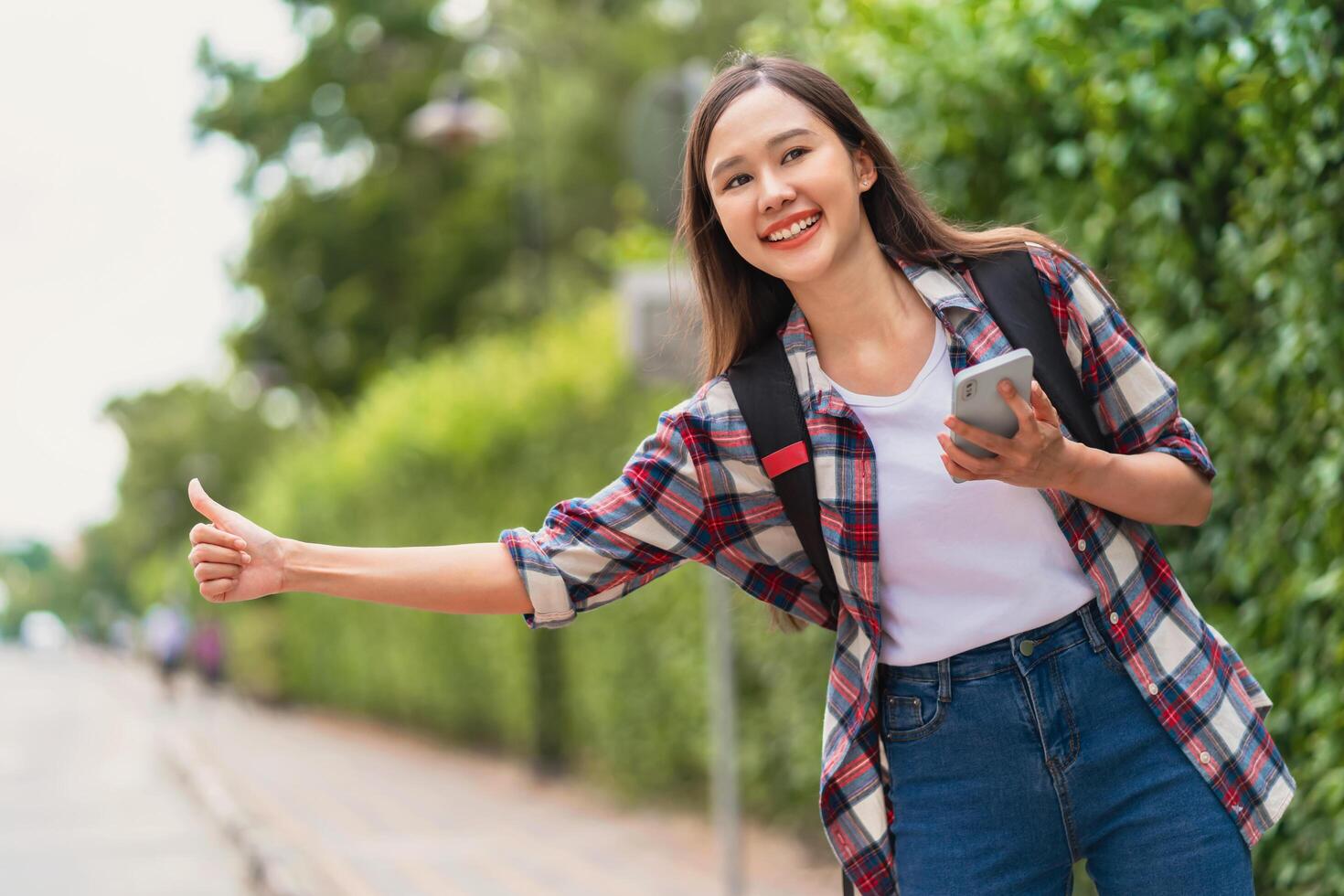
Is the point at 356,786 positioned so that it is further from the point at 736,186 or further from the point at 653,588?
the point at 736,186

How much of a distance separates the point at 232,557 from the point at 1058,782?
1199 millimetres

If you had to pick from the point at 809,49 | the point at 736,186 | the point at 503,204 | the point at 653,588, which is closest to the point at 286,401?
the point at 503,204

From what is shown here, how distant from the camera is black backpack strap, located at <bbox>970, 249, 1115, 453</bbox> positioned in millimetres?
2084

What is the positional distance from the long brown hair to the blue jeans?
40 centimetres

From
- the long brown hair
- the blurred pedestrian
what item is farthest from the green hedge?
the blurred pedestrian

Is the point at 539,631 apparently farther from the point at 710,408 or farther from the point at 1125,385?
the point at 1125,385

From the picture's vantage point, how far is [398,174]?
29.6m

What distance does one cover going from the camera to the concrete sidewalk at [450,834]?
24.4ft

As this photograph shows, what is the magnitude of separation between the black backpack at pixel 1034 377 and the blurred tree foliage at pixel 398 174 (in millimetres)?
25719

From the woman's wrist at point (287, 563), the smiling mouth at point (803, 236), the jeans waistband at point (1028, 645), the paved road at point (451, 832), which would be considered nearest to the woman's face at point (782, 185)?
the smiling mouth at point (803, 236)

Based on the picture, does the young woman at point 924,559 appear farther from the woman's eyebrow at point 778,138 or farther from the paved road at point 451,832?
the paved road at point 451,832

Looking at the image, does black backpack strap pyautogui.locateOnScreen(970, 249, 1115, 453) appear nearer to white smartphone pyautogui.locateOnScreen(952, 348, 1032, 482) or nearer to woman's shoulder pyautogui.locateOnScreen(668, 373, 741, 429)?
white smartphone pyautogui.locateOnScreen(952, 348, 1032, 482)

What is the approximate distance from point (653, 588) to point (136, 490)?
5771 cm

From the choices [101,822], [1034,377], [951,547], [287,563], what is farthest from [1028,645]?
[101,822]
